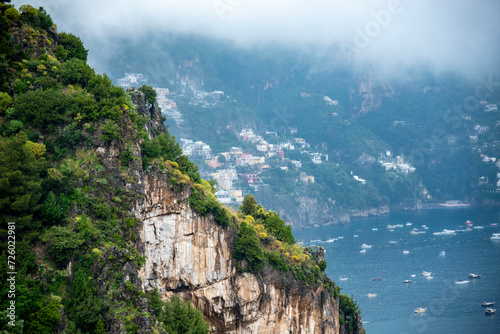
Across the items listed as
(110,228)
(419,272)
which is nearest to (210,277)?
(110,228)

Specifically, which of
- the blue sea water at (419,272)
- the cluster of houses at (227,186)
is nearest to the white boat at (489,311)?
the blue sea water at (419,272)

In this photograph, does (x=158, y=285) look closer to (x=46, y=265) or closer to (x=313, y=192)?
(x=46, y=265)

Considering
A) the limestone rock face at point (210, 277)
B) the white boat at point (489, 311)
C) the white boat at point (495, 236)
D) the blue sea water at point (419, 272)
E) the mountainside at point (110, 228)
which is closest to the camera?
the mountainside at point (110, 228)

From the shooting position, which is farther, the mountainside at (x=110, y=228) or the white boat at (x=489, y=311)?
the white boat at (x=489, y=311)

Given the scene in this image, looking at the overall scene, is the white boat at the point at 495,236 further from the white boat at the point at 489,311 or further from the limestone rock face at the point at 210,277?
the limestone rock face at the point at 210,277

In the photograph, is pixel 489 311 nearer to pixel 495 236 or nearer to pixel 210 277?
pixel 495 236
